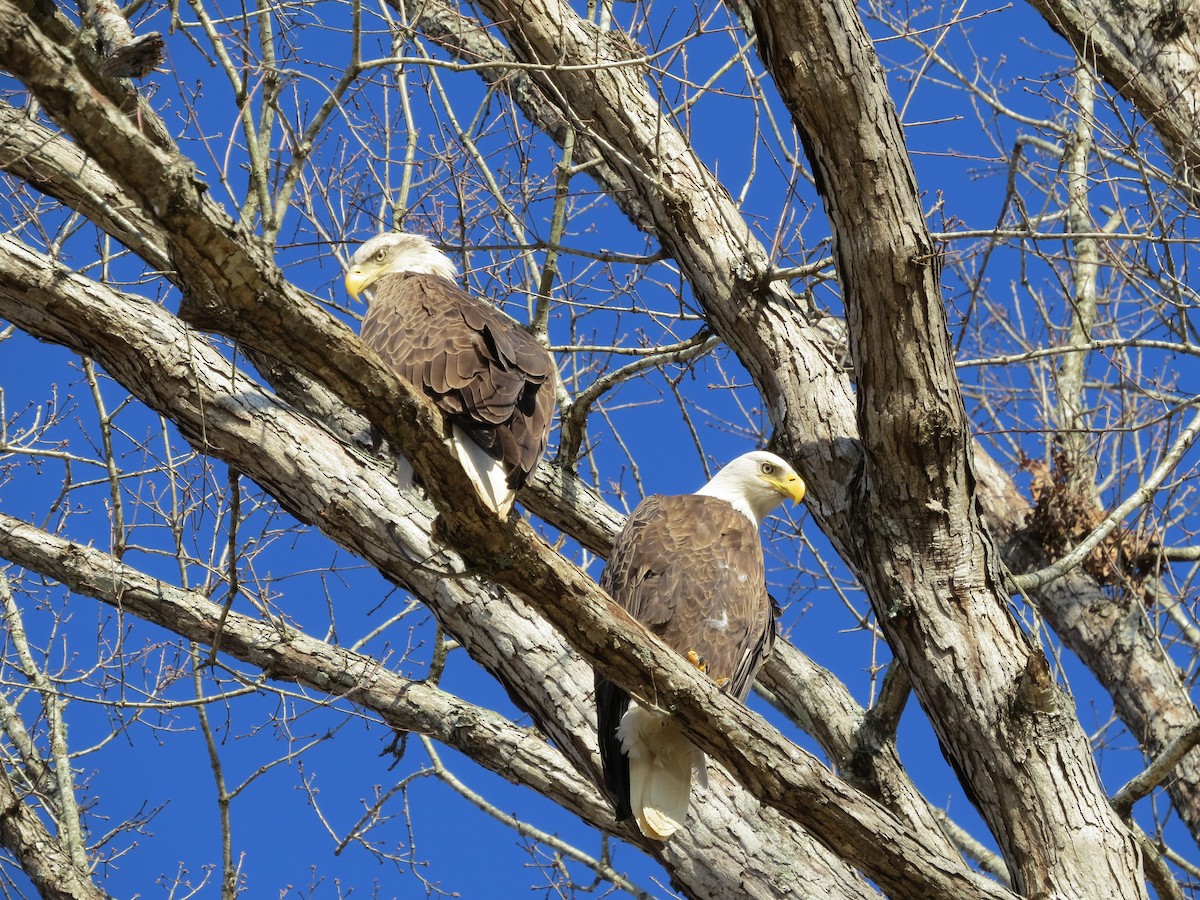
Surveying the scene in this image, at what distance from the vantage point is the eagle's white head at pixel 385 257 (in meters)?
5.24

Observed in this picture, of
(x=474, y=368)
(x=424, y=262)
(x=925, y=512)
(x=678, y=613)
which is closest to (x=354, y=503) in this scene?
(x=474, y=368)

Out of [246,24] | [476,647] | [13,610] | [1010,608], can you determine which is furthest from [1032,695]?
[13,610]

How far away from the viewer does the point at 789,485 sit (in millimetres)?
5012

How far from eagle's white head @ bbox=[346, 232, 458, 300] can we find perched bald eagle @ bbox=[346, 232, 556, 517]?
407 millimetres

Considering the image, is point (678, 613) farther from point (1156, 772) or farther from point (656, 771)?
point (1156, 772)

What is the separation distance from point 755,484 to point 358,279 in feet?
6.00

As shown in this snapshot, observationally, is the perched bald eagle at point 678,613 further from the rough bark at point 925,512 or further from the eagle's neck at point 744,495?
the rough bark at point 925,512

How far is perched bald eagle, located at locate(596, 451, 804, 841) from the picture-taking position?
154 inches

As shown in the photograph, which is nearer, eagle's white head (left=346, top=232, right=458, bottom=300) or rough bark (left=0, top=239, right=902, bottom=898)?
rough bark (left=0, top=239, right=902, bottom=898)

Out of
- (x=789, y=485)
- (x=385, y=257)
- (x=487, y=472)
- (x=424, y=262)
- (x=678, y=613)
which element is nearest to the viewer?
(x=487, y=472)

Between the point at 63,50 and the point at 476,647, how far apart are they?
245 centimetres

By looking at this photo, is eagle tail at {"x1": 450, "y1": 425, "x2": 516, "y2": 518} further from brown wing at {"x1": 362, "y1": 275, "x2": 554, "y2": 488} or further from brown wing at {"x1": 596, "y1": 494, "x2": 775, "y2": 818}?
brown wing at {"x1": 596, "y1": 494, "x2": 775, "y2": 818}

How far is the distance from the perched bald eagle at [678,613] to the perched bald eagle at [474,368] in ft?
2.42

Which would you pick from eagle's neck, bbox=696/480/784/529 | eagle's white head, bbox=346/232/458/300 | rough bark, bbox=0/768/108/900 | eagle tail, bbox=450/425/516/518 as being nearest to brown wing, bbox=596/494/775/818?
eagle's neck, bbox=696/480/784/529
